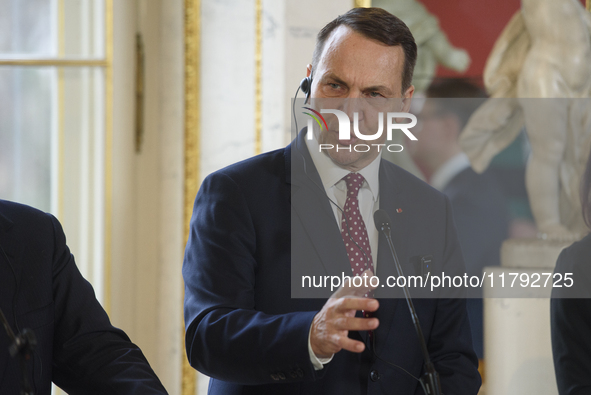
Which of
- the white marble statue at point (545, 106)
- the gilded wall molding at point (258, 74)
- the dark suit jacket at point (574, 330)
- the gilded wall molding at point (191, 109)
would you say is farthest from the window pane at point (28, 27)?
the dark suit jacket at point (574, 330)

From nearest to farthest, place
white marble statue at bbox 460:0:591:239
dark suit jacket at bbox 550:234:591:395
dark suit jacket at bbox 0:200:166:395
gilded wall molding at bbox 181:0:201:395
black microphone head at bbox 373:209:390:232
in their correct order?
black microphone head at bbox 373:209:390:232 → dark suit jacket at bbox 0:200:166:395 → dark suit jacket at bbox 550:234:591:395 → white marble statue at bbox 460:0:591:239 → gilded wall molding at bbox 181:0:201:395

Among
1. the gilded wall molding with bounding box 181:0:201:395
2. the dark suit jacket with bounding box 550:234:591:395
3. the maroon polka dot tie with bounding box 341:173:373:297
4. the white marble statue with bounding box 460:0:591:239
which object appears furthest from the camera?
the gilded wall molding with bounding box 181:0:201:395

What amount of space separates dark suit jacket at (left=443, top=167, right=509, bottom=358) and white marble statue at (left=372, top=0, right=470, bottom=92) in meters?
0.52

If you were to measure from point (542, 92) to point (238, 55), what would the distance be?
1.49 meters

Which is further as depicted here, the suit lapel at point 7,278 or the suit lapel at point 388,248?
the suit lapel at point 388,248

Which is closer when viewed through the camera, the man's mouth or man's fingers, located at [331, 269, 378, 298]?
man's fingers, located at [331, 269, 378, 298]

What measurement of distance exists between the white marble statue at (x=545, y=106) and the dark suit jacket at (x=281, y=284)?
4.75 feet

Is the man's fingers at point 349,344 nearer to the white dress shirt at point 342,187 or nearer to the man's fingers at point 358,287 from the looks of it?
the man's fingers at point 358,287

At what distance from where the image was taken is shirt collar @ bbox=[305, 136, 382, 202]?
156 cm

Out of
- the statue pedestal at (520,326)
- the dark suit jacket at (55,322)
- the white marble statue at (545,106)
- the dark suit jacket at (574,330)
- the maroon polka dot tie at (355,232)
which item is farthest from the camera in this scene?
the white marble statue at (545,106)

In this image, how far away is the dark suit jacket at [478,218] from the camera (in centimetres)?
289

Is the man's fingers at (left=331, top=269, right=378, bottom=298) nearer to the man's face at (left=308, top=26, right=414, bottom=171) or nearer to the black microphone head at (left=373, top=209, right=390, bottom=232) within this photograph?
the black microphone head at (left=373, top=209, right=390, bottom=232)

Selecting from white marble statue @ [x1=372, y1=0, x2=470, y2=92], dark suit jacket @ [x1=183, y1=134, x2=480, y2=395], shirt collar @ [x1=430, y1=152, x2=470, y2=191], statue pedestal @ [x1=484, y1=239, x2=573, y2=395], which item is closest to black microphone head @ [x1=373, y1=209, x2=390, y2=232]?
dark suit jacket @ [x1=183, y1=134, x2=480, y2=395]

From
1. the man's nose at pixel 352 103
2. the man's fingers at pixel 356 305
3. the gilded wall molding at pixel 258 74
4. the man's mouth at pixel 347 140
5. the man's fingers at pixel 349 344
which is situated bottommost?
the man's fingers at pixel 349 344
